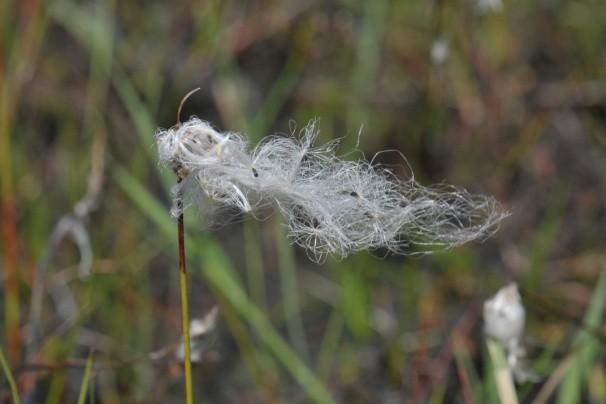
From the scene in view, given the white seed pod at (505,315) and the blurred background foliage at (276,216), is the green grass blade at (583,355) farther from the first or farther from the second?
the white seed pod at (505,315)

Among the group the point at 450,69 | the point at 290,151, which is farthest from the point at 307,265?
the point at 290,151

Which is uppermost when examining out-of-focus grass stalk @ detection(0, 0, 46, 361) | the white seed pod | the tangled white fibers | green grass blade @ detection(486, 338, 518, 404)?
out-of-focus grass stalk @ detection(0, 0, 46, 361)

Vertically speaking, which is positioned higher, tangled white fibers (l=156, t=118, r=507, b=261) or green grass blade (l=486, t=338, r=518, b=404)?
tangled white fibers (l=156, t=118, r=507, b=261)

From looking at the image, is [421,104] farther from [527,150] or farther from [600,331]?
[600,331]

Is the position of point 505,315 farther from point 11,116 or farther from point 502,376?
point 11,116

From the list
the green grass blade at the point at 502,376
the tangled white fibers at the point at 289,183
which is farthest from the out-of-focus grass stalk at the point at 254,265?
the tangled white fibers at the point at 289,183

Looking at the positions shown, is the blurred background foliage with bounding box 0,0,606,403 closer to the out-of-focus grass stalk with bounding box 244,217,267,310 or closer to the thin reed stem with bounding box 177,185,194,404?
the out-of-focus grass stalk with bounding box 244,217,267,310

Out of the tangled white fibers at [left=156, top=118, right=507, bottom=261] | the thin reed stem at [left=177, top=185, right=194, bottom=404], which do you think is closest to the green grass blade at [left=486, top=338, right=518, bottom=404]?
the tangled white fibers at [left=156, top=118, right=507, bottom=261]

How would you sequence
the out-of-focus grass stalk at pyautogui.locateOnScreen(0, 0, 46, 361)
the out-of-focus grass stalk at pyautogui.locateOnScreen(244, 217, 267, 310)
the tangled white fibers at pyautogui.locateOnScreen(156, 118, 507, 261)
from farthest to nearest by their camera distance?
the out-of-focus grass stalk at pyautogui.locateOnScreen(244, 217, 267, 310) < the out-of-focus grass stalk at pyautogui.locateOnScreen(0, 0, 46, 361) < the tangled white fibers at pyautogui.locateOnScreen(156, 118, 507, 261)

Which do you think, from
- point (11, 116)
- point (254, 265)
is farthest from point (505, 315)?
point (11, 116)
